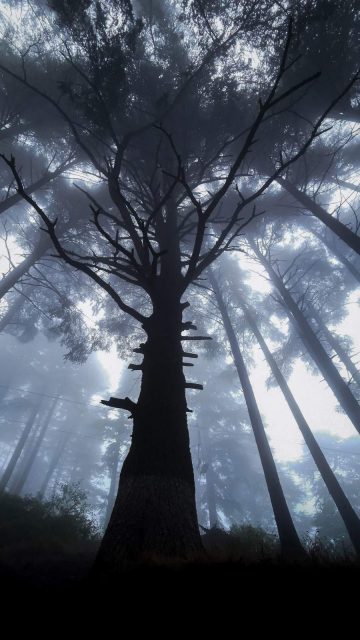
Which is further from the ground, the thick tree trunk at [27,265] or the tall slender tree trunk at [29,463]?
the thick tree trunk at [27,265]

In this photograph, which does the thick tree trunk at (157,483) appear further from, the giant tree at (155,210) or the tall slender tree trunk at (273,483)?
the tall slender tree trunk at (273,483)

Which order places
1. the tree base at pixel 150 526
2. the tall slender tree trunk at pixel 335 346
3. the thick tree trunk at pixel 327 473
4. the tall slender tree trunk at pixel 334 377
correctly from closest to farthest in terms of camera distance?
the tree base at pixel 150 526 → the thick tree trunk at pixel 327 473 → the tall slender tree trunk at pixel 334 377 → the tall slender tree trunk at pixel 335 346

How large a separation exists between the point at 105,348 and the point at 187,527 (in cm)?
1370

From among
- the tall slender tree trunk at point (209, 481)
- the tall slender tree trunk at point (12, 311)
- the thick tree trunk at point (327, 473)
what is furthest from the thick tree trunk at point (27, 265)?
the tall slender tree trunk at point (209, 481)

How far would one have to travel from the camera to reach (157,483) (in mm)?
2801

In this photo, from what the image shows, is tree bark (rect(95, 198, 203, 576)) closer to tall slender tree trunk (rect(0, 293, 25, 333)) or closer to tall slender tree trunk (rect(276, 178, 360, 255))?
tall slender tree trunk (rect(276, 178, 360, 255))

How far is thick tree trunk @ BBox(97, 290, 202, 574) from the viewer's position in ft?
8.02

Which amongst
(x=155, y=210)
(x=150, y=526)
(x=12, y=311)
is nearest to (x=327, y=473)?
(x=150, y=526)

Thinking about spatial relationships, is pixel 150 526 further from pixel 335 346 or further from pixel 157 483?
pixel 335 346

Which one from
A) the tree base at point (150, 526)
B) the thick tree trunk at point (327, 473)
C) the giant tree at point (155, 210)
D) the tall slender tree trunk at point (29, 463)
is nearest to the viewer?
the tree base at point (150, 526)

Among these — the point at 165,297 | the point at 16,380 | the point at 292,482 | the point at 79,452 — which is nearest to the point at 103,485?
the point at 79,452

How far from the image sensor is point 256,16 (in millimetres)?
8469

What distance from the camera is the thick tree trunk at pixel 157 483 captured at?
2.44 metres

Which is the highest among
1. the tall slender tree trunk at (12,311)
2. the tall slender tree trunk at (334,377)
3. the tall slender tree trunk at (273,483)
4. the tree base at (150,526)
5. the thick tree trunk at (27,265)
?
the tall slender tree trunk at (12,311)
